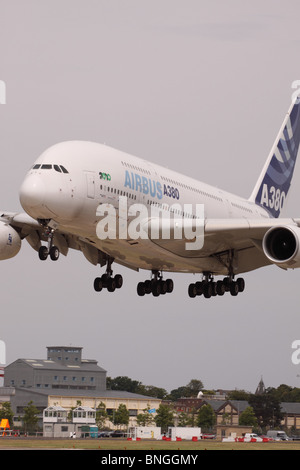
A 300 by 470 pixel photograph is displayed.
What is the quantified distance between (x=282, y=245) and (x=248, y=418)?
63405 mm

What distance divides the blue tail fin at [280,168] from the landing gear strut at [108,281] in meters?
14.8

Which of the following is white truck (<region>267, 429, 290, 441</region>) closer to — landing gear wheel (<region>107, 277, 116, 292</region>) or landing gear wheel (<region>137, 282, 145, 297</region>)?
landing gear wheel (<region>137, 282, 145, 297</region>)

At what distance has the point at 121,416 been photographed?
4500 inches

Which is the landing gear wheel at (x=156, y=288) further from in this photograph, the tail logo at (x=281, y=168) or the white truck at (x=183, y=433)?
the white truck at (x=183, y=433)

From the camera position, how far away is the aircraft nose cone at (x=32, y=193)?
44438mm

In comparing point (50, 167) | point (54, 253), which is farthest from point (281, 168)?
point (50, 167)

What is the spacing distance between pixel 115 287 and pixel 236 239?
727 cm

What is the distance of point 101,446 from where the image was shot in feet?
213

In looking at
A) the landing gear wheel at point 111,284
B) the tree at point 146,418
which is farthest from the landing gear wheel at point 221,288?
the tree at point 146,418

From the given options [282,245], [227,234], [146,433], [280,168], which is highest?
[280,168]

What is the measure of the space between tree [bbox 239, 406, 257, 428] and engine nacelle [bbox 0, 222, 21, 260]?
2328 inches

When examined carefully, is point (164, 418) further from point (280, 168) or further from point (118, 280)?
point (118, 280)
